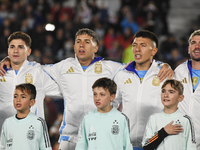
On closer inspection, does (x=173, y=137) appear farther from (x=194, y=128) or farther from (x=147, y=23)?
(x=147, y=23)

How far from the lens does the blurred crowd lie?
10664 mm

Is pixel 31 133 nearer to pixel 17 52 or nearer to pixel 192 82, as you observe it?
pixel 17 52

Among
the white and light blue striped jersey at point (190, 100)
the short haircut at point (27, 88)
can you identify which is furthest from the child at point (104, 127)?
the white and light blue striped jersey at point (190, 100)

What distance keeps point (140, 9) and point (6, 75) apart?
315 inches

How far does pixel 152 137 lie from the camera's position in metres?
4.57

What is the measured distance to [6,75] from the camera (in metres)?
5.46

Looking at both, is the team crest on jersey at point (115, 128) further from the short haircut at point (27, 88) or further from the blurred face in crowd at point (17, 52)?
the blurred face in crowd at point (17, 52)

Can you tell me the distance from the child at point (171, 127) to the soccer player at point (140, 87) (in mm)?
501

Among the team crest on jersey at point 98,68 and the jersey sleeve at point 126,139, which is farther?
the team crest on jersey at point 98,68

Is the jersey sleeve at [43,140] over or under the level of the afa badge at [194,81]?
under

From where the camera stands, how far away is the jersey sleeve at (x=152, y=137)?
14.8ft

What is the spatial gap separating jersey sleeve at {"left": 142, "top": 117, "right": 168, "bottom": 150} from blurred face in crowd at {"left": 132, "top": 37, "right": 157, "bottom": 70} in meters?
1.01

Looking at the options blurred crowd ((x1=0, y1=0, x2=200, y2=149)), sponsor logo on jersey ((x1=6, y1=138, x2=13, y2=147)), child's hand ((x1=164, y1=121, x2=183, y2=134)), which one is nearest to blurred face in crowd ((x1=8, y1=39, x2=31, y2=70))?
sponsor logo on jersey ((x1=6, y1=138, x2=13, y2=147))

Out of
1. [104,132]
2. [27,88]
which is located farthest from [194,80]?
[27,88]
